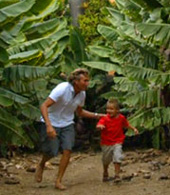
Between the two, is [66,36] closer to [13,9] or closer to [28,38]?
[28,38]

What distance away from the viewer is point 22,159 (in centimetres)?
1386

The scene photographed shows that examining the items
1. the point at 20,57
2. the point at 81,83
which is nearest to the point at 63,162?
the point at 81,83

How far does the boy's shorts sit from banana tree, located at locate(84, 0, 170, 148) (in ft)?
8.13

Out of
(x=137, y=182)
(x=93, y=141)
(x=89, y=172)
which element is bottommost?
(x=93, y=141)

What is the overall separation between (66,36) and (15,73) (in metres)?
5.19

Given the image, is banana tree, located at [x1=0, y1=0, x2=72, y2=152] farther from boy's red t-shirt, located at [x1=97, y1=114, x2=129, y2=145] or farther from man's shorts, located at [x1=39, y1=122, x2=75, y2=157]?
boy's red t-shirt, located at [x1=97, y1=114, x2=129, y2=145]

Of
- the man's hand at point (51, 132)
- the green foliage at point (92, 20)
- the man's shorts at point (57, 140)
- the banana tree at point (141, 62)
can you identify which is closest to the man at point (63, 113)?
the man's shorts at point (57, 140)

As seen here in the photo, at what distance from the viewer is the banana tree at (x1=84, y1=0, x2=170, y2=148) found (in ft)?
37.1

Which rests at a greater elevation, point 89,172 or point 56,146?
point 56,146

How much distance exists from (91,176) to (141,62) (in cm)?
342

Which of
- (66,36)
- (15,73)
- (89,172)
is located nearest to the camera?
(15,73)

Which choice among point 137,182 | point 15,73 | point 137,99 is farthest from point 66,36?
point 137,182

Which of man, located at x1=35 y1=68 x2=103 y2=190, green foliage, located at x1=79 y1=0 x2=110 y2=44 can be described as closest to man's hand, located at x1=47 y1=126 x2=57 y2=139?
man, located at x1=35 y1=68 x2=103 y2=190

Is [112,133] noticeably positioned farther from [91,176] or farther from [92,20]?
[92,20]
